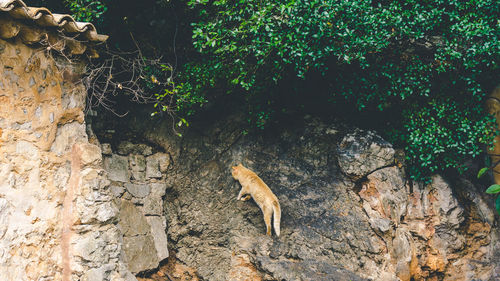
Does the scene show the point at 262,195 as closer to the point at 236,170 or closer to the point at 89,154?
the point at 236,170

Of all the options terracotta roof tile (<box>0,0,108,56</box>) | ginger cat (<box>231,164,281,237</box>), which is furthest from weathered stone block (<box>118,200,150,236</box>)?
terracotta roof tile (<box>0,0,108,56</box>)

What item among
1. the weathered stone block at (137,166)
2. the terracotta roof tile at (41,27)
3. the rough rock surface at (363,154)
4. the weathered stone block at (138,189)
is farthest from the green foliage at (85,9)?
the rough rock surface at (363,154)

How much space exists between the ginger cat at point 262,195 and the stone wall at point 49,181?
6.81 ft

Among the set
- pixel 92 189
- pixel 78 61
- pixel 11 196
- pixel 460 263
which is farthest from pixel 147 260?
pixel 460 263

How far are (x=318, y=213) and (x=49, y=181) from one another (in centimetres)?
360

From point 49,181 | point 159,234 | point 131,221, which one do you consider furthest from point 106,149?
A: point 49,181

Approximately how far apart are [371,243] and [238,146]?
2550 mm

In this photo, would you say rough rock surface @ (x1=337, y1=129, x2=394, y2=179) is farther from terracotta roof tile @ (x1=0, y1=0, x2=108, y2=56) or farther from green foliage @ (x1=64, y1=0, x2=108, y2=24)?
green foliage @ (x1=64, y1=0, x2=108, y2=24)

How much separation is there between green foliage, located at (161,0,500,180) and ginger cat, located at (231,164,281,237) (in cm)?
97

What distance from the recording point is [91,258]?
12.5ft

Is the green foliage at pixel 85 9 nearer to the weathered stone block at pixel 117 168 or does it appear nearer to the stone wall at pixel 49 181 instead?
the stone wall at pixel 49 181

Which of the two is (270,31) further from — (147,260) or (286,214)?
(147,260)

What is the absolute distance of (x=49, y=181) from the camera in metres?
3.75

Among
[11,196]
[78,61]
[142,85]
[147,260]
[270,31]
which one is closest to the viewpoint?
[11,196]
